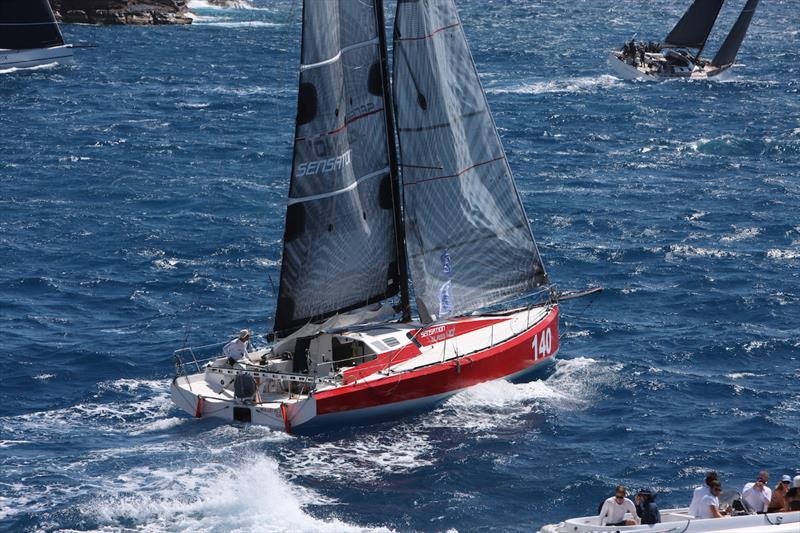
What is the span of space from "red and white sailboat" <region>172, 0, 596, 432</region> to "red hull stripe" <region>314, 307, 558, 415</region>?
0.15ft

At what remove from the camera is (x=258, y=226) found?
6038 cm

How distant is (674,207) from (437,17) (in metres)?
27.3

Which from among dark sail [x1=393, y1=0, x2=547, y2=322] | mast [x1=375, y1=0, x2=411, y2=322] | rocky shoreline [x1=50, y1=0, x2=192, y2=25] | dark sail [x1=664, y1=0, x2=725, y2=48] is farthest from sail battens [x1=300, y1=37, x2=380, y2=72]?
rocky shoreline [x1=50, y1=0, x2=192, y2=25]

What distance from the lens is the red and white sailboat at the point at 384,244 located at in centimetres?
3878

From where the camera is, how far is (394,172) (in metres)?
40.9

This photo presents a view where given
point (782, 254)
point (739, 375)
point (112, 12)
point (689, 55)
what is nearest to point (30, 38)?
point (112, 12)

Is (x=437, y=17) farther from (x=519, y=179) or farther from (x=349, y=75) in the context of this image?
(x=519, y=179)

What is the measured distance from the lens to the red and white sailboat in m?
38.8

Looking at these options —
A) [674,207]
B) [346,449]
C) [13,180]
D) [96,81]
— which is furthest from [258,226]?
[96,81]

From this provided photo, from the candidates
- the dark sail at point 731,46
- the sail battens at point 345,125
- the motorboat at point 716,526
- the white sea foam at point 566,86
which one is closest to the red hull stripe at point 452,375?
the sail battens at point 345,125

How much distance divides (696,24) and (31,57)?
52.5 m

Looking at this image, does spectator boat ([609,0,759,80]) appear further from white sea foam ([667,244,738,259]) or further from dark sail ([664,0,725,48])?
white sea foam ([667,244,738,259])

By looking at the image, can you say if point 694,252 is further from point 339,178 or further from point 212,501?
point 212,501

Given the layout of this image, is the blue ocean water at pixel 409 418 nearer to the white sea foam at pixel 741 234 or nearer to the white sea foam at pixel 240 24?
the white sea foam at pixel 741 234
